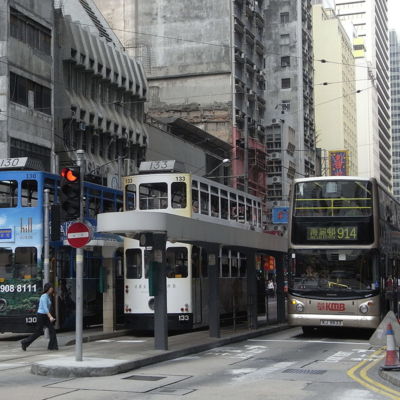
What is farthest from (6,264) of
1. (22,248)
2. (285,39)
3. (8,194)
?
(285,39)

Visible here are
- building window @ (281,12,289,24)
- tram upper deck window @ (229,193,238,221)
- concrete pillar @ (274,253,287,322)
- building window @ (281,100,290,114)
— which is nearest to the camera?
tram upper deck window @ (229,193,238,221)

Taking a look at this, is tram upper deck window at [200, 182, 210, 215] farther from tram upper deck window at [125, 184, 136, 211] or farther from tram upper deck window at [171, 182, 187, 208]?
tram upper deck window at [125, 184, 136, 211]

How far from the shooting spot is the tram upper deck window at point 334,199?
20734 mm

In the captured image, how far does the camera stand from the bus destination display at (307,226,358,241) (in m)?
20.7

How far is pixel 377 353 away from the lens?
56.5 ft

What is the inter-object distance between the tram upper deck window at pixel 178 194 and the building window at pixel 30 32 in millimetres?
Answer: 19560

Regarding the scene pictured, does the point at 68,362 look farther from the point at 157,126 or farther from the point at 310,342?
the point at 157,126

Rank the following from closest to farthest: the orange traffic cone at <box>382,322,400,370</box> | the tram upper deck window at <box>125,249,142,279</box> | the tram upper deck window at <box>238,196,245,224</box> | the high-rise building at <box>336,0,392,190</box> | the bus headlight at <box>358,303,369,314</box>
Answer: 1. the orange traffic cone at <box>382,322,400,370</box>
2. the bus headlight at <box>358,303,369,314</box>
3. the tram upper deck window at <box>125,249,142,279</box>
4. the tram upper deck window at <box>238,196,245,224</box>
5. the high-rise building at <box>336,0,392,190</box>

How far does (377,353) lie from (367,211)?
460 cm

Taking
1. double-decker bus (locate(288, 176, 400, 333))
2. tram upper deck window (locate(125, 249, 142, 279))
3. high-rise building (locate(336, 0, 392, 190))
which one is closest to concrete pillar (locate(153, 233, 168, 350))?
tram upper deck window (locate(125, 249, 142, 279))

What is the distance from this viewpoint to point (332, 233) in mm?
20812

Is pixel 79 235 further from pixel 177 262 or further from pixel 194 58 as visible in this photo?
pixel 194 58

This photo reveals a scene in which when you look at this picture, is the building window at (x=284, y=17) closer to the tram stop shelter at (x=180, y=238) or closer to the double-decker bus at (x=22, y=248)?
the tram stop shelter at (x=180, y=238)

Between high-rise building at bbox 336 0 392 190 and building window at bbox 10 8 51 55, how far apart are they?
11479cm
